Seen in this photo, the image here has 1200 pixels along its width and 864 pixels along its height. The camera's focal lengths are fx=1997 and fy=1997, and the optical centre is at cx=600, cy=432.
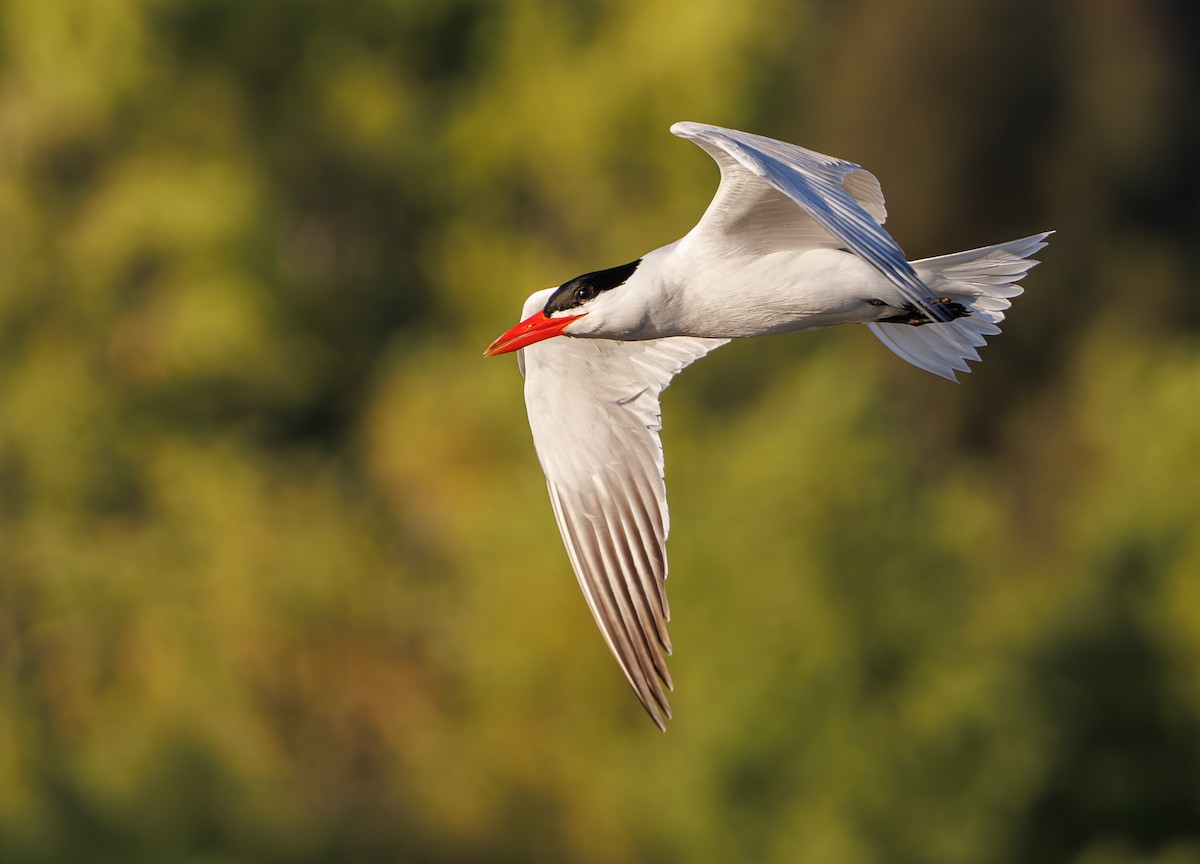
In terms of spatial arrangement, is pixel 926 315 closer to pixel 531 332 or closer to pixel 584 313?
pixel 584 313

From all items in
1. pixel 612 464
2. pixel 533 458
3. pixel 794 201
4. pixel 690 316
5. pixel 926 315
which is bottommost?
pixel 533 458

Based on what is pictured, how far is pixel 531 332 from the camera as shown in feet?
17.3

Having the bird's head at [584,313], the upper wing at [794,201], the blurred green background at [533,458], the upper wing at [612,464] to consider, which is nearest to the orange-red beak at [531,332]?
the bird's head at [584,313]

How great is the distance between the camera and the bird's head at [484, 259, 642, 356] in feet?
16.8

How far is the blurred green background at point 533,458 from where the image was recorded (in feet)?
39.5

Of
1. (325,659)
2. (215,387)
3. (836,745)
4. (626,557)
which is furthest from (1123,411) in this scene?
(626,557)

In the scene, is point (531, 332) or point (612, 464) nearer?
point (531, 332)

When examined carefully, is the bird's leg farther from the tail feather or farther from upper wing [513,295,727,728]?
upper wing [513,295,727,728]

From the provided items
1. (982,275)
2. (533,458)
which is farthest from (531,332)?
(533,458)

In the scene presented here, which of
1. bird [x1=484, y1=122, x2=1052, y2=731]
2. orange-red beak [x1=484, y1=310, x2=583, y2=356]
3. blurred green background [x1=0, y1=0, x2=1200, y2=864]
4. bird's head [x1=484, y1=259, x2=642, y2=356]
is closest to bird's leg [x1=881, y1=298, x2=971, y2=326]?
bird [x1=484, y1=122, x2=1052, y2=731]

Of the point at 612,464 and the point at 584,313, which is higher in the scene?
the point at 584,313

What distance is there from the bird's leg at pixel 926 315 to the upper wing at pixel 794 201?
4 centimetres

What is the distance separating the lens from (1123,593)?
12648 mm

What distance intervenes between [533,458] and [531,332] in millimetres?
9930
